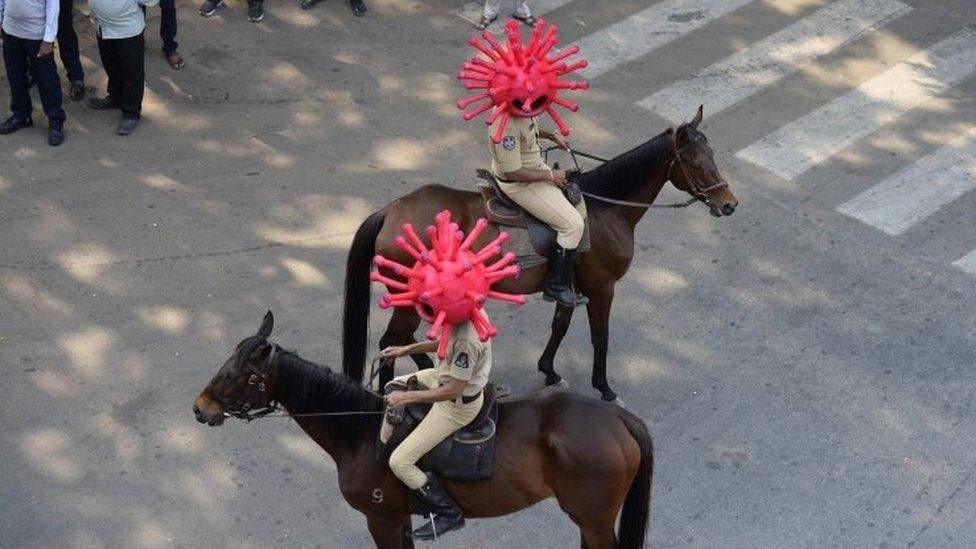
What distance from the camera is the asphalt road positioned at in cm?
979

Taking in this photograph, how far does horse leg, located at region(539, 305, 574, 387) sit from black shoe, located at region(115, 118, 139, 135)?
17.0 ft

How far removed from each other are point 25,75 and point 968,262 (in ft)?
29.3

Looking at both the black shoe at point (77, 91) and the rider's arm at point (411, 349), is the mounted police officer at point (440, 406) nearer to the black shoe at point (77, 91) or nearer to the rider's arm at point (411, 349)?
the rider's arm at point (411, 349)

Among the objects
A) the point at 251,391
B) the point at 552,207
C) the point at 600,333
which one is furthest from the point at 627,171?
the point at 251,391

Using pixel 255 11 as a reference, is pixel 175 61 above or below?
below

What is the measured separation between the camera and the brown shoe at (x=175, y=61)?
48.4ft

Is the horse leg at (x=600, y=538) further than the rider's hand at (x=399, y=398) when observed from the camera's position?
Yes

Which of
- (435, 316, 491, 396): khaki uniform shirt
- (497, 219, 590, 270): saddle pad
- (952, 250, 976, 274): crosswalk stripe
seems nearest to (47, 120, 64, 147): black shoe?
(497, 219, 590, 270): saddle pad

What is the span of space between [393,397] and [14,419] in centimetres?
382

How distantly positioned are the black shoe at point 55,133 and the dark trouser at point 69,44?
78 centimetres

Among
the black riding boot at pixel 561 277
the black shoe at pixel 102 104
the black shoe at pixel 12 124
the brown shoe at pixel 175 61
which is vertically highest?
the black riding boot at pixel 561 277

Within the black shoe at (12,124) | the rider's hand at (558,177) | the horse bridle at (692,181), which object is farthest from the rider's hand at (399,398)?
the black shoe at (12,124)

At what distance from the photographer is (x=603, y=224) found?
10383 mm

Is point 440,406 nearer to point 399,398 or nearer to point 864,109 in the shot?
point 399,398
